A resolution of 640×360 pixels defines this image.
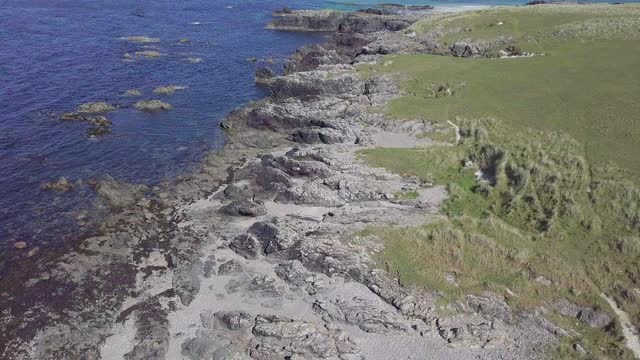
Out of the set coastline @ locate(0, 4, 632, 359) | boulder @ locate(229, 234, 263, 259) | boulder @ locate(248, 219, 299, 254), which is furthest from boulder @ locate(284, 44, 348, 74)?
boulder @ locate(229, 234, 263, 259)

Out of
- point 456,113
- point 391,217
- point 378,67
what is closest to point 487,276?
point 391,217

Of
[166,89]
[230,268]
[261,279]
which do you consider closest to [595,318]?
[261,279]

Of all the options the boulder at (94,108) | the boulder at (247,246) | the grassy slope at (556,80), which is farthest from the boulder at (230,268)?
the boulder at (94,108)

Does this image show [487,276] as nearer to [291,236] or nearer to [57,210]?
[291,236]

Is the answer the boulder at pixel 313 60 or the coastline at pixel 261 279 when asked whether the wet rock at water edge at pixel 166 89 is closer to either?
the boulder at pixel 313 60

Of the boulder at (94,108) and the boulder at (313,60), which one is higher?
the boulder at (313,60)

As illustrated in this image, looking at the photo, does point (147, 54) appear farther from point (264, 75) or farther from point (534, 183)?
point (534, 183)
